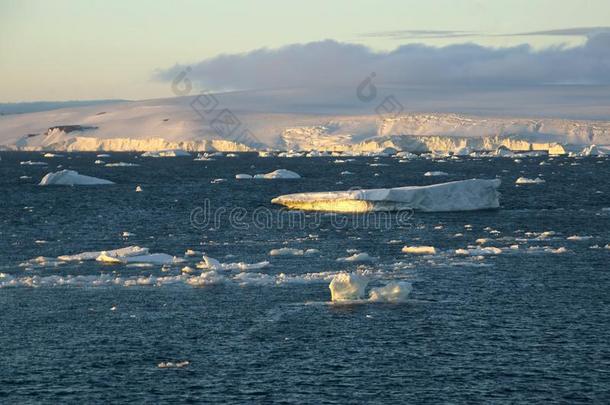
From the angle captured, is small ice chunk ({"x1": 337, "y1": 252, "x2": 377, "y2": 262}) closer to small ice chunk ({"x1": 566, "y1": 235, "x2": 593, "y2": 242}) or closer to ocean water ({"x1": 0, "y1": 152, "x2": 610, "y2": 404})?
ocean water ({"x1": 0, "y1": 152, "x2": 610, "y2": 404})

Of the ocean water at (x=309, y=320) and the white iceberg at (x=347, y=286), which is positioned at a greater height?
the white iceberg at (x=347, y=286)

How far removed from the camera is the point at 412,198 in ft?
254

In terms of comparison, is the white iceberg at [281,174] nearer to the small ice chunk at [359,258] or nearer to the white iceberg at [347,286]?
the small ice chunk at [359,258]

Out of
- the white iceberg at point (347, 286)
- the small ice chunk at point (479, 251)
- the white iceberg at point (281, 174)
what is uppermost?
the white iceberg at point (347, 286)

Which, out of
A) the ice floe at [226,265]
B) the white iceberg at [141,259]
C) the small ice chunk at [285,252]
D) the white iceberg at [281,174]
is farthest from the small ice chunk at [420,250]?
the white iceberg at [281,174]

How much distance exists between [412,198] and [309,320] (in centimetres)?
4223

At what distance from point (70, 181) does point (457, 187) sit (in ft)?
200

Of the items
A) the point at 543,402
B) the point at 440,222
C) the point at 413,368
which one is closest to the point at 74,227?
the point at 440,222

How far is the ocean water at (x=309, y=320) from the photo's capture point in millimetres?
28422

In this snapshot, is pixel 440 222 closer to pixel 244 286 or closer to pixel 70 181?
pixel 244 286

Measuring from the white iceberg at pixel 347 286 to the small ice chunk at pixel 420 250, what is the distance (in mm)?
15735

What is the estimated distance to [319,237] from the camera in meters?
65.4

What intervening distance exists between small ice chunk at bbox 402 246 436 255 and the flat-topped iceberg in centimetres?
1976

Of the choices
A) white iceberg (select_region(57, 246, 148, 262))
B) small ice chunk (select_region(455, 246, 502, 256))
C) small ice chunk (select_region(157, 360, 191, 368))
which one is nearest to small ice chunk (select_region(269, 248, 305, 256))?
white iceberg (select_region(57, 246, 148, 262))
